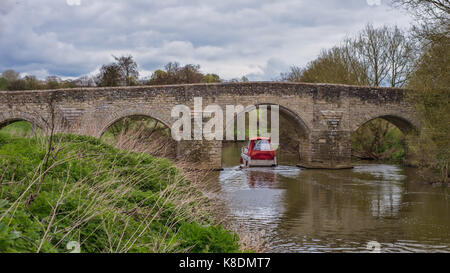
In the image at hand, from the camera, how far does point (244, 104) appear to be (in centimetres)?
1695

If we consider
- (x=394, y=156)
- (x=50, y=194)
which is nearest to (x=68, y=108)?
(x=50, y=194)

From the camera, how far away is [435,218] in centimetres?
845

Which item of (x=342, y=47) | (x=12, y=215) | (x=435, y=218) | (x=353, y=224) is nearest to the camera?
(x=12, y=215)

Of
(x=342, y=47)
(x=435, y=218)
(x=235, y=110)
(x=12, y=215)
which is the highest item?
(x=342, y=47)

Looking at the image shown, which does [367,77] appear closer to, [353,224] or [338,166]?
[338,166]

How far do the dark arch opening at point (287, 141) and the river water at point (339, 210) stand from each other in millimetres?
3075

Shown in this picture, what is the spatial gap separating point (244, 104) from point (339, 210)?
27.6ft

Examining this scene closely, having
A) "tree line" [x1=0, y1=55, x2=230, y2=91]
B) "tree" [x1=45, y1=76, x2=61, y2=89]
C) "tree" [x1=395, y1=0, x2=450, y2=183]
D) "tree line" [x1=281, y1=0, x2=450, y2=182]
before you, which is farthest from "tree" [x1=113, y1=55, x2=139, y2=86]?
"tree" [x1=395, y1=0, x2=450, y2=183]

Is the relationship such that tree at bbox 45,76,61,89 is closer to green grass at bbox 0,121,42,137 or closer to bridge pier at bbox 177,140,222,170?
green grass at bbox 0,121,42,137

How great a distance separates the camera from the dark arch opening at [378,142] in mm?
21094

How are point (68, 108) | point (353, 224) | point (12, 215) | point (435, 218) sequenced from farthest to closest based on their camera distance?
point (68, 108)
point (435, 218)
point (353, 224)
point (12, 215)

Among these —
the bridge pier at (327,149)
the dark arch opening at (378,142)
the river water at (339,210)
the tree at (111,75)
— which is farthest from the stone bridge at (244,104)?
the tree at (111,75)

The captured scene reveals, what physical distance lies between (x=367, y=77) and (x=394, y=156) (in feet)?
14.0

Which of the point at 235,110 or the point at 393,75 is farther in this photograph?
the point at 393,75
